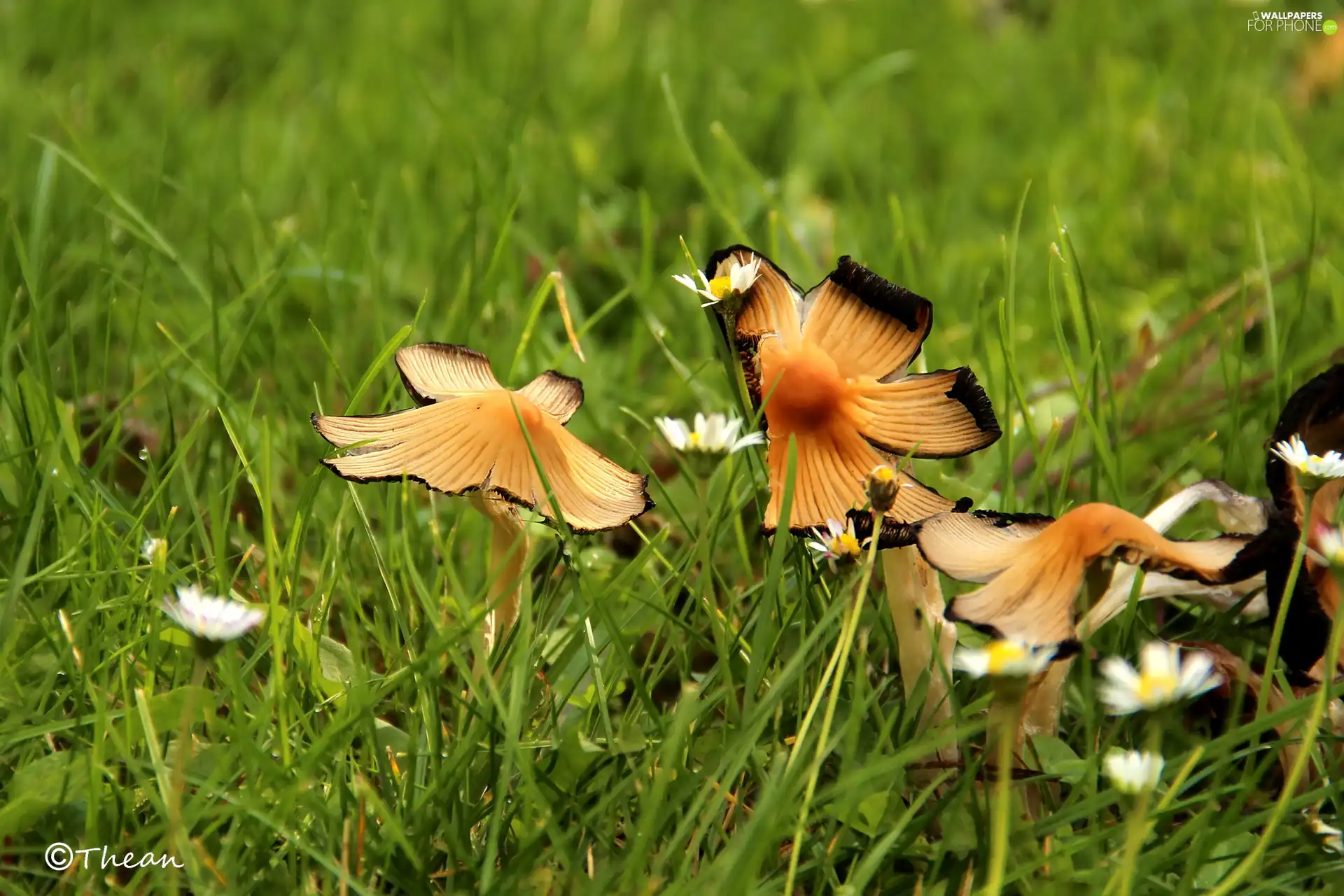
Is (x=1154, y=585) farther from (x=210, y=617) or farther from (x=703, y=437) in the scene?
(x=210, y=617)

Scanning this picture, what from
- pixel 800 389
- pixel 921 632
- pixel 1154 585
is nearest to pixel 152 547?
pixel 800 389

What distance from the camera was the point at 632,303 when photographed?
263 cm

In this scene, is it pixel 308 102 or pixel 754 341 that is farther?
pixel 308 102

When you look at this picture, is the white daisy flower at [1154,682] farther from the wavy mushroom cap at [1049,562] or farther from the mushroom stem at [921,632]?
the mushroom stem at [921,632]

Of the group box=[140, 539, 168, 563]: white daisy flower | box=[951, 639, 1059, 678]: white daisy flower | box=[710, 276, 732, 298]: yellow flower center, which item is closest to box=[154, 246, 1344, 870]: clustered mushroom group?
box=[710, 276, 732, 298]: yellow flower center

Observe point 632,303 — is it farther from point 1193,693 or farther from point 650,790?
point 1193,693

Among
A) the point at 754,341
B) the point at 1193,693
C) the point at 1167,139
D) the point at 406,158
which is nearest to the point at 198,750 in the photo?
the point at 754,341

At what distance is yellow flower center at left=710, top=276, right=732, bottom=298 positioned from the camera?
4.17 feet

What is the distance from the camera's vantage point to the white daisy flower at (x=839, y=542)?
1.25 meters

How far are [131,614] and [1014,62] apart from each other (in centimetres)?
331

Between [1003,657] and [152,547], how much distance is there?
958 millimetres

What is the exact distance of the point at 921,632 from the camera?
132 centimetres

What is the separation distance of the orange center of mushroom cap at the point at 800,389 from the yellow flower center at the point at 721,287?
0.23 ft

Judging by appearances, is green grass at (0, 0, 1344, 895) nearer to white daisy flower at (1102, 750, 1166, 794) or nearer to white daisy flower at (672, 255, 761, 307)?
white daisy flower at (1102, 750, 1166, 794)
